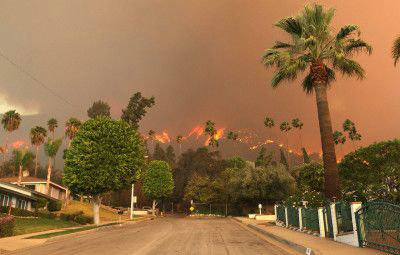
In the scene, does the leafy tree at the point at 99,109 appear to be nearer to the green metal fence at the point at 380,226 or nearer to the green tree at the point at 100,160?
the green tree at the point at 100,160

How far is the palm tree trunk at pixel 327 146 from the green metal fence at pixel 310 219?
1.37 m

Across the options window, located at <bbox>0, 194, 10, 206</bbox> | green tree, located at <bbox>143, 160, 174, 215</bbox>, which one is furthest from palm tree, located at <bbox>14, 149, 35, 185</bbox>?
green tree, located at <bbox>143, 160, 174, 215</bbox>

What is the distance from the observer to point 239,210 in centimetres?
6981

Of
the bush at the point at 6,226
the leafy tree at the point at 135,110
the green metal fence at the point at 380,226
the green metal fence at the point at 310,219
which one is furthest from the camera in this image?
the leafy tree at the point at 135,110

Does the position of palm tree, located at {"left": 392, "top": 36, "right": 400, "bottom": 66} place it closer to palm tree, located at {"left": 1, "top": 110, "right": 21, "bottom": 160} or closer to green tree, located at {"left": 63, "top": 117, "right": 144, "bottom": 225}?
green tree, located at {"left": 63, "top": 117, "right": 144, "bottom": 225}

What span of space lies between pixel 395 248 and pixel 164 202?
9856cm

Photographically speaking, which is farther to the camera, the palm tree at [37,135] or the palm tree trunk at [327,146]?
the palm tree at [37,135]

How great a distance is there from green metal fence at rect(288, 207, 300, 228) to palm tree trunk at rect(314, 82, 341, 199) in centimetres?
416

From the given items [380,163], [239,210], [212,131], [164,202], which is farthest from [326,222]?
[212,131]

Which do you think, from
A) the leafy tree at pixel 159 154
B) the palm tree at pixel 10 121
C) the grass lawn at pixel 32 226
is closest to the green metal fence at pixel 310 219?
the grass lawn at pixel 32 226

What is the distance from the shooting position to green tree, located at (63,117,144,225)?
36.3m

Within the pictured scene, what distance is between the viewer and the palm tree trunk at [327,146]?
20.4 m

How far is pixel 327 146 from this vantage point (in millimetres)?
21141

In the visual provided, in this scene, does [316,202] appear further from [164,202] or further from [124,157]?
[164,202]
